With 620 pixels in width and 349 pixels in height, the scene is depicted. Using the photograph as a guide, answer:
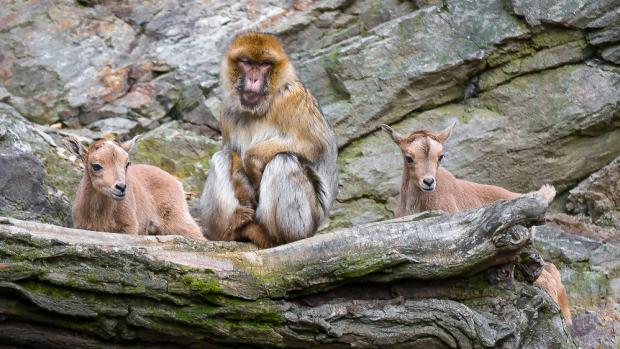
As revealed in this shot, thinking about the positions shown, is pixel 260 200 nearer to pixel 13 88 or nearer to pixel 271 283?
pixel 271 283

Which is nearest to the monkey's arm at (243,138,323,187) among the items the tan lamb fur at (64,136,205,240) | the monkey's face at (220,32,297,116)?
the monkey's face at (220,32,297,116)

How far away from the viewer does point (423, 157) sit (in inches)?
481

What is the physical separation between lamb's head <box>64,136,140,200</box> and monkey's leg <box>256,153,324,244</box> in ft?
5.18

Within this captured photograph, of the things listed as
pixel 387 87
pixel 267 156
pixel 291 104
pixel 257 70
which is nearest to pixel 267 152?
pixel 267 156

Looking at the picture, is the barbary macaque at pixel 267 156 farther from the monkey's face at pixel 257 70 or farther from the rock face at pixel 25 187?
the rock face at pixel 25 187

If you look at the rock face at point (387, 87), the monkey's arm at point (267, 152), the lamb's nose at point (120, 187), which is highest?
the rock face at point (387, 87)

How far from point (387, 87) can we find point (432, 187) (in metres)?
4.35

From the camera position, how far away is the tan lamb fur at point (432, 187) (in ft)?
39.1

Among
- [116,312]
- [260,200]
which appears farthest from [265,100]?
[116,312]

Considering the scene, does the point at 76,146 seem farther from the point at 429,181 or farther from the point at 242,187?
the point at 429,181

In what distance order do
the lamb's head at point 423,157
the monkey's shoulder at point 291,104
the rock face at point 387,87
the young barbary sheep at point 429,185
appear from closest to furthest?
1. the monkey's shoulder at point 291,104
2. the lamb's head at point 423,157
3. the young barbary sheep at point 429,185
4. the rock face at point 387,87

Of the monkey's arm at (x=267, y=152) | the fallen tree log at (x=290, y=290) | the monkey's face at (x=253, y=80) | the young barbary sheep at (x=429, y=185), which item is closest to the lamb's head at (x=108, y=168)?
the fallen tree log at (x=290, y=290)

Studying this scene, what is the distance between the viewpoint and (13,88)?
1630 cm

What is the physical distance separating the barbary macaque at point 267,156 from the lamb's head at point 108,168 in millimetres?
1126
